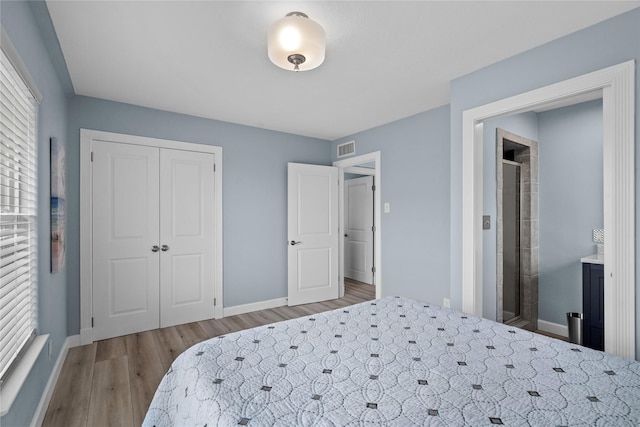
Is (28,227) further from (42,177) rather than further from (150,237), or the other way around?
(150,237)

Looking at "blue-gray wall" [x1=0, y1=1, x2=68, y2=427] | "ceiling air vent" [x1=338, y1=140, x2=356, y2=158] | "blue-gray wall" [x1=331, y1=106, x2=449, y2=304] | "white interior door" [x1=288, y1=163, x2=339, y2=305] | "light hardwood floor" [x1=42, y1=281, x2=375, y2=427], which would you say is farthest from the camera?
"ceiling air vent" [x1=338, y1=140, x2=356, y2=158]

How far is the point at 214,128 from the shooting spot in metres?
3.94

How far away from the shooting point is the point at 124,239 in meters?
3.39

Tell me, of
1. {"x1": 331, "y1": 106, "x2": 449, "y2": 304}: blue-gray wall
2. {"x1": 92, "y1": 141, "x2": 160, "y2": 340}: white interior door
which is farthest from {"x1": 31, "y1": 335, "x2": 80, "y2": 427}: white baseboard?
{"x1": 331, "y1": 106, "x2": 449, "y2": 304}: blue-gray wall

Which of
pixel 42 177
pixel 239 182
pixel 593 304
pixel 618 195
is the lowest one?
pixel 593 304

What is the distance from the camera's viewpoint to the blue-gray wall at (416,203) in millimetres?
3502

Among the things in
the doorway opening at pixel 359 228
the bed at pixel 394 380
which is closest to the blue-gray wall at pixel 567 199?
the bed at pixel 394 380

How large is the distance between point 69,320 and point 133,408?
1.54 metres

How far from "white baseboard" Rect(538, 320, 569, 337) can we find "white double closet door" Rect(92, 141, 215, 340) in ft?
12.2

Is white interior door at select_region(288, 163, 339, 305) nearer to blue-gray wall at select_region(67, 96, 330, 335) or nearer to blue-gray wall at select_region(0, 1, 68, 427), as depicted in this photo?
blue-gray wall at select_region(67, 96, 330, 335)

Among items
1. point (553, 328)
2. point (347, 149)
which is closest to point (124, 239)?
point (347, 149)

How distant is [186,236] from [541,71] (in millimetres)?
3612

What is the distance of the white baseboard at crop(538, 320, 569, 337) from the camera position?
11.1 ft

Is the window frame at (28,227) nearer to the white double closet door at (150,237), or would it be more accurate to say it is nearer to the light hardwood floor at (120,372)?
the light hardwood floor at (120,372)
